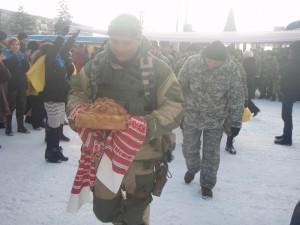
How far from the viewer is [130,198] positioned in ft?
8.75

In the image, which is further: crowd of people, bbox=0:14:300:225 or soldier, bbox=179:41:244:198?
soldier, bbox=179:41:244:198

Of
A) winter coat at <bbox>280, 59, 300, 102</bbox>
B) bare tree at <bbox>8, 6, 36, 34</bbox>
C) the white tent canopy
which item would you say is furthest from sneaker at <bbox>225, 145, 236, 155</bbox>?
bare tree at <bbox>8, 6, 36, 34</bbox>

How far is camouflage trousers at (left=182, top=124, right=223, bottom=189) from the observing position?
4266mm

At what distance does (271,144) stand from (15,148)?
4.66m

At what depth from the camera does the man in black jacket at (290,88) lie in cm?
706

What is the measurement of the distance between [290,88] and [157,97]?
516cm

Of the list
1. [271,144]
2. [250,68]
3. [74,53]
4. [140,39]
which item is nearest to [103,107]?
[140,39]

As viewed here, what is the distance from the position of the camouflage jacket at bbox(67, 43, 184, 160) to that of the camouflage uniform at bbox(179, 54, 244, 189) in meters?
1.64

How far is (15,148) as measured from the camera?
6.21 meters

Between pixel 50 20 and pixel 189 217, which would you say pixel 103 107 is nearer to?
pixel 189 217

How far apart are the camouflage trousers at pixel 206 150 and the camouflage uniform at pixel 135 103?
1680mm

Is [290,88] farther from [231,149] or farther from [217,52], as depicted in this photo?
[217,52]

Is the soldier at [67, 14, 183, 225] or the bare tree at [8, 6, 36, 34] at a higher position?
the bare tree at [8, 6, 36, 34]

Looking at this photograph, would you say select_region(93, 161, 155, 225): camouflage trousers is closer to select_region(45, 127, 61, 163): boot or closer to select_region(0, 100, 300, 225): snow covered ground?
select_region(0, 100, 300, 225): snow covered ground
